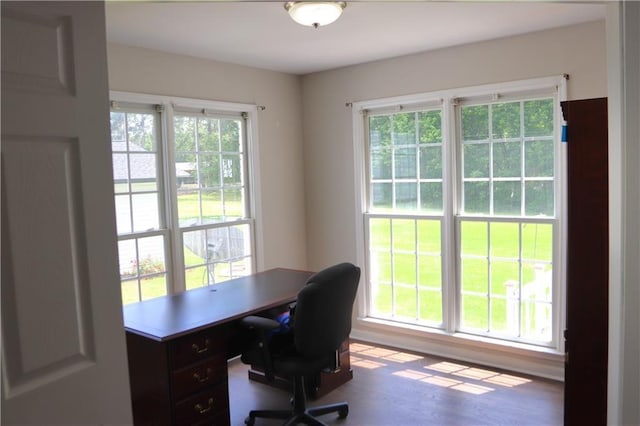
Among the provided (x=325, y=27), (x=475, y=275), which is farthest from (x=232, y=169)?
(x=475, y=275)

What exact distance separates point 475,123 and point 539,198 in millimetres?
719

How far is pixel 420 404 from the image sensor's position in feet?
10.4

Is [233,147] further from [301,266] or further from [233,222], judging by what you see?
[301,266]

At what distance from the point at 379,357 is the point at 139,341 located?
212 centimetres

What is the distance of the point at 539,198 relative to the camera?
3506 millimetres

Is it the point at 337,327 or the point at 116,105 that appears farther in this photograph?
the point at 116,105

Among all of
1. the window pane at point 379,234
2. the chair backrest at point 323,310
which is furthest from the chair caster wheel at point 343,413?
the window pane at point 379,234

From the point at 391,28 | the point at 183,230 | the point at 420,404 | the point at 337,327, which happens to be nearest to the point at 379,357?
the point at 420,404

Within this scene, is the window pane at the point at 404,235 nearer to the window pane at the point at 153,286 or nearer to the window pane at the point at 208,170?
the window pane at the point at 208,170

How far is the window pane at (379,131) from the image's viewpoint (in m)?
4.18

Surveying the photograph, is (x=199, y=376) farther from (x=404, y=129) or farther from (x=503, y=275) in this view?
(x=404, y=129)

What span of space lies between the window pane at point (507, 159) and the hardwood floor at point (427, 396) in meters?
1.46

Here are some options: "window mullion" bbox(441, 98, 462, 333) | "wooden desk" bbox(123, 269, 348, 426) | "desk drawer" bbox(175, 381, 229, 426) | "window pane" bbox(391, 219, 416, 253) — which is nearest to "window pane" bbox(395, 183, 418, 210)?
"window pane" bbox(391, 219, 416, 253)

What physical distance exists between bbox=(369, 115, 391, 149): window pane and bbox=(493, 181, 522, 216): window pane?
3.25 feet
